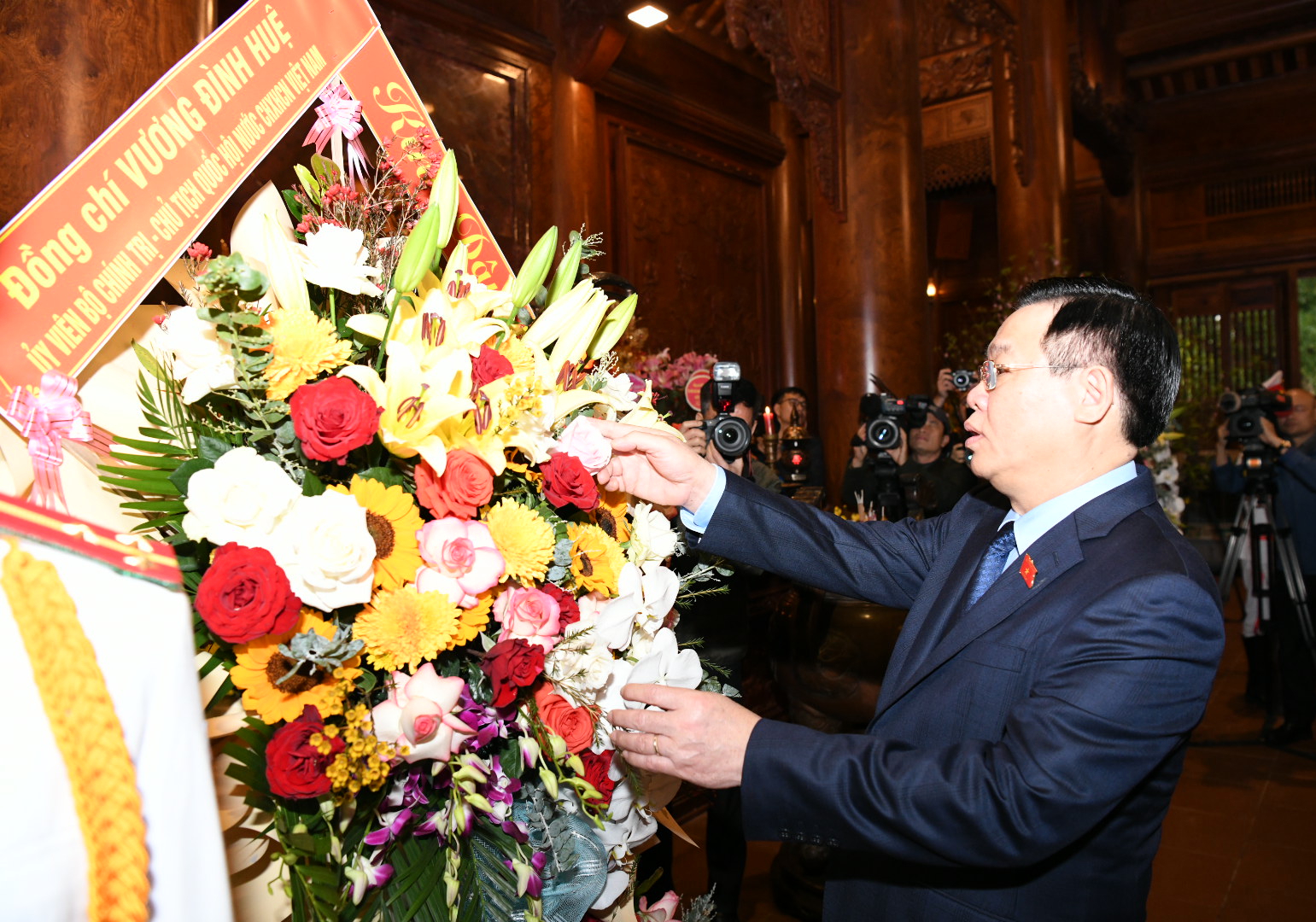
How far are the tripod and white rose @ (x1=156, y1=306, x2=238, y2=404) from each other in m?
4.48

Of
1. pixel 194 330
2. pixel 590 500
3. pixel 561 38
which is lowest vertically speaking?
pixel 590 500

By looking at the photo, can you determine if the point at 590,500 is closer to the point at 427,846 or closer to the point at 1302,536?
the point at 427,846

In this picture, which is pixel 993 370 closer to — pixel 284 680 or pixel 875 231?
pixel 284 680

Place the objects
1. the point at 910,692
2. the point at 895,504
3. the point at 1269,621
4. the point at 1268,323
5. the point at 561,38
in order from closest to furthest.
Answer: the point at 910,692 → the point at 895,504 → the point at 1269,621 → the point at 561,38 → the point at 1268,323

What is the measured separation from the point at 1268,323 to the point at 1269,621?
549 cm

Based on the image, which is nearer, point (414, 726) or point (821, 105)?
point (414, 726)

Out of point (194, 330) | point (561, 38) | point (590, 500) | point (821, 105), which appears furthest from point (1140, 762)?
point (561, 38)

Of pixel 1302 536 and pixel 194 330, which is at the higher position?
pixel 194 330

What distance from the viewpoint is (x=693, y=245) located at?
624 centimetres

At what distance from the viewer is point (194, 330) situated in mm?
781

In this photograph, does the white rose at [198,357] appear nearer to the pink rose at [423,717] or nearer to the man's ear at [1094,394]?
the pink rose at [423,717]

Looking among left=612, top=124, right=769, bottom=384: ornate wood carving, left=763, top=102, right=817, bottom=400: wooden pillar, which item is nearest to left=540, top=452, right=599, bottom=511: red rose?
left=612, top=124, right=769, bottom=384: ornate wood carving

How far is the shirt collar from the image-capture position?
1.21 metres

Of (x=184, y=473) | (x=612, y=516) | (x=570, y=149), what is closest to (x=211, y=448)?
(x=184, y=473)
